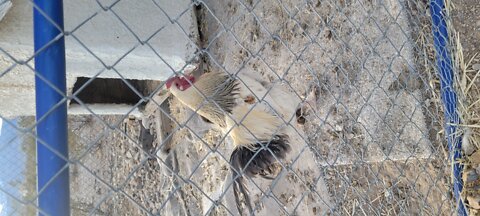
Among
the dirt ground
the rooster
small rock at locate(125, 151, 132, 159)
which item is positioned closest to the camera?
the dirt ground

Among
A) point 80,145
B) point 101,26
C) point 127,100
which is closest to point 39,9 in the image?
point 101,26

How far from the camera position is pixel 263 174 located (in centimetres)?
220

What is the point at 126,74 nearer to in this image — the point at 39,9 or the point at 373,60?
the point at 373,60

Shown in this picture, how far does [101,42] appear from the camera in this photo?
91.7 inches

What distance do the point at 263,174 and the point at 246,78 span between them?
54cm

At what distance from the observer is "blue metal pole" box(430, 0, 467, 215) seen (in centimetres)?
201

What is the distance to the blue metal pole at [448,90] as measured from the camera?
6.59 ft

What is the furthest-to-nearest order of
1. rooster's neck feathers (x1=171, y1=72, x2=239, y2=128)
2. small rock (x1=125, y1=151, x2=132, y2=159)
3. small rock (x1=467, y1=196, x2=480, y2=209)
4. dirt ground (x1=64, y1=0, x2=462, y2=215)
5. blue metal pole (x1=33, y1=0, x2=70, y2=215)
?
small rock (x1=125, y1=151, x2=132, y2=159) < rooster's neck feathers (x1=171, y1=72, x2=239, y2=128) < dirt ground (x1=64, y1=0, x2=462, y2=215) < small rock (x1=467, y1=196, x2=480, y2=209) < blue metal pole (x1=33, y1=0, x2=70, y2=215)

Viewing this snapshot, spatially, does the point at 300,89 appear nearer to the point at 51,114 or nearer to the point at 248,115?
the point at 248,115

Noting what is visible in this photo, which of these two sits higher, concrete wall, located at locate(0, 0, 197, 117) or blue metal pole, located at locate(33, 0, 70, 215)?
concrete wall, located at locate(0, 0, 197, 117)

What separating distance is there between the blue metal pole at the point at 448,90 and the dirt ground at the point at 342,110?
0.06 metres

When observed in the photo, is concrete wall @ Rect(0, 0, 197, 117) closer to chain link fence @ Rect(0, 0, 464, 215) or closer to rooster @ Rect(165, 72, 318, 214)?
chain link fence @ Rect(0, 0, 464, 215)

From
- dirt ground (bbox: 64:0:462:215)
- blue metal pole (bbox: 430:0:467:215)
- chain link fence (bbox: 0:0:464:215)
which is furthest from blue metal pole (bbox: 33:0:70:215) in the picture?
blue metal pole (bbox: 430:0:467:215)

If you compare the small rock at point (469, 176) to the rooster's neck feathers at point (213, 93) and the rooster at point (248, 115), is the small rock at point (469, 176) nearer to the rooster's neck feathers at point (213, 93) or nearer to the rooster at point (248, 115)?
the rooster at point (248, 115)
